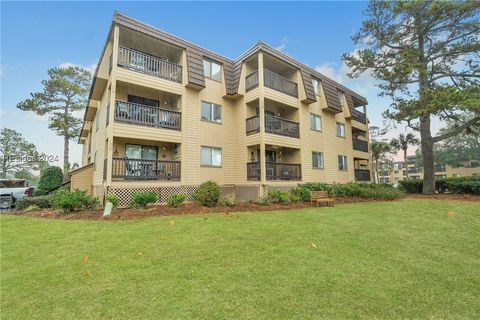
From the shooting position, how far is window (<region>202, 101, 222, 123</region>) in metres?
15.2

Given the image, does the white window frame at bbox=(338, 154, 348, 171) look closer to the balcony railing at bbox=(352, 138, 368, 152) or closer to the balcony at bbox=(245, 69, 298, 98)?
the balcony railing at bbox=(352, 138, 368, 152)

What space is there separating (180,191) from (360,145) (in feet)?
63.8

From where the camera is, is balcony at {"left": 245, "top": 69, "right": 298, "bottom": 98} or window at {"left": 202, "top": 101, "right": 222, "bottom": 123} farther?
balcony at {"left": 245, "top": 69, "right": 298, "bottom": 98}

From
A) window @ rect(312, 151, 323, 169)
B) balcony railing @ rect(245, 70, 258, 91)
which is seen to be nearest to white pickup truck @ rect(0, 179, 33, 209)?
balcony railing @ rect(245, 70, 258, 91)

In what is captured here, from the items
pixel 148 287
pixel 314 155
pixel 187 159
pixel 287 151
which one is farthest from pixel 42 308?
pixel 314 155

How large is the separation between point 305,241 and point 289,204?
7.04m

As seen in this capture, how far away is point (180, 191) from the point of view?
1341 centimetres

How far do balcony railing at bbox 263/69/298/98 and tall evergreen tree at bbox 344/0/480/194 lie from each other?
19.1 feet

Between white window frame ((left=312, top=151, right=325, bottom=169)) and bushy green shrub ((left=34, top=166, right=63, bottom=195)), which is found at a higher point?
white window frame ((left=312, top=151, right=325, bottom=169))

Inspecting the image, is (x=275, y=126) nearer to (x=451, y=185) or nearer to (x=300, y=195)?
(x=300, y=195)

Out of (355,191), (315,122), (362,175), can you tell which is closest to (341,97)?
(315,122)

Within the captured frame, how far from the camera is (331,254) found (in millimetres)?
5211

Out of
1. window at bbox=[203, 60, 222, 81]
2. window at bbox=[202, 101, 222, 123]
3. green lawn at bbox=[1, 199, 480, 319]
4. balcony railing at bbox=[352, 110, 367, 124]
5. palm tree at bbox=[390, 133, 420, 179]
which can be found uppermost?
window at bbox=[203, 60, 222, 81]

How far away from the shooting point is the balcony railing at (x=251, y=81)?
15539 millimetres
